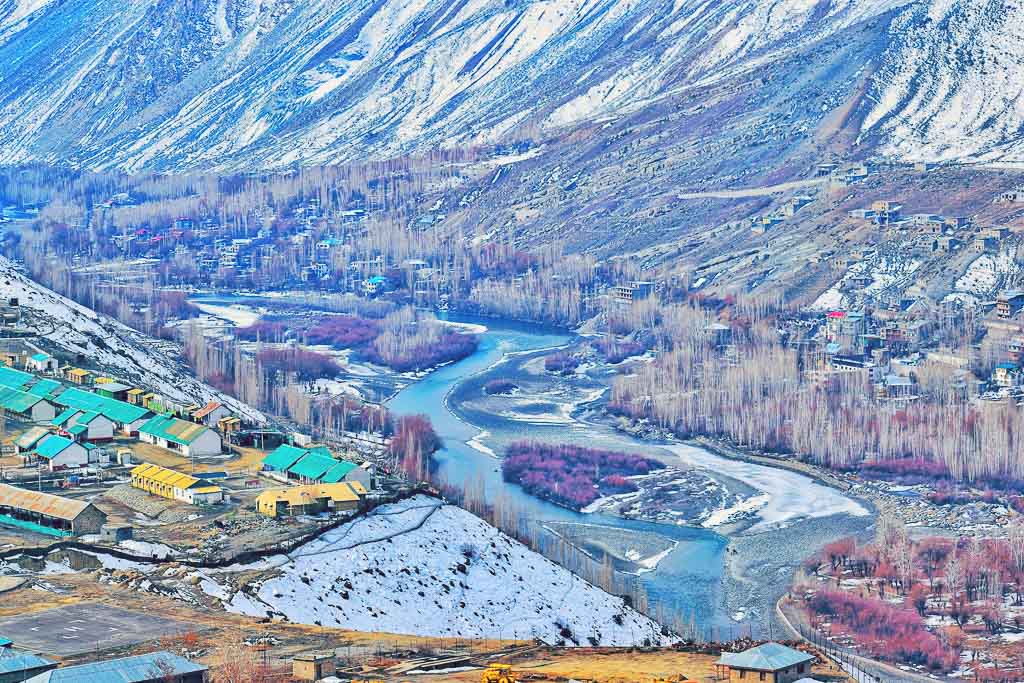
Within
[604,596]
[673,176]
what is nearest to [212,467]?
[604,596]

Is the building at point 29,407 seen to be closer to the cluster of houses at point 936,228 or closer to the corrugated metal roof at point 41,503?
the corrugated metal roof at point 41,503

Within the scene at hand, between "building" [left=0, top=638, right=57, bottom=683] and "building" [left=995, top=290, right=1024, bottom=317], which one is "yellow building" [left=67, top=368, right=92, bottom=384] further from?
"building" [left=995, top=290, right=1024, bottom=317]

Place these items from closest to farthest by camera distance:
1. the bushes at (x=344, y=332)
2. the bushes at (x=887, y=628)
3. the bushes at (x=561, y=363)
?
the bushes at (x=887, y=628)
the bushes at (x=561, y=363)
the bushes at (x=344, y=332)

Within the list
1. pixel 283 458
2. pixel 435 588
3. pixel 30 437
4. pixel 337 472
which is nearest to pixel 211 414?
pixel 30 437

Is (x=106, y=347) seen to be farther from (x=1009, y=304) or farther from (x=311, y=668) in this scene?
(x=311, y=668)

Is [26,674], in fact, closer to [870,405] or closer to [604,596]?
[604,596]

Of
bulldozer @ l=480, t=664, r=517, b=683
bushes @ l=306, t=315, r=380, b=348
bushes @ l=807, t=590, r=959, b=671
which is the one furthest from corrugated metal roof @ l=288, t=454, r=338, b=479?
bushes @ l=306, t=315, r=380, b=348

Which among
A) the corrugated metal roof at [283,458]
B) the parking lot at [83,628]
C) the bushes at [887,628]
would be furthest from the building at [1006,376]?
the parking lot at [83,628]
